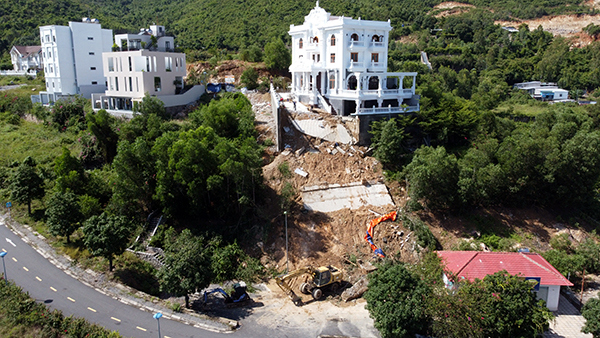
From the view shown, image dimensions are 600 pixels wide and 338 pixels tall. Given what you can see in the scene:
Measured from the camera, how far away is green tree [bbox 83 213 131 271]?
2414 centimetres

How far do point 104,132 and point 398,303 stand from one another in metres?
29.4

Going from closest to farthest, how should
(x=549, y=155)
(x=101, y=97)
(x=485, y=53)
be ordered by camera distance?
(x=549, y=155)
(x=101, y=97)
(x=485, y=53)

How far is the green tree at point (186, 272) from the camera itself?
21547mm

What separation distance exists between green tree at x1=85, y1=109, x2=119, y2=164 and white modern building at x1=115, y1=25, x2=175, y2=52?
10.9m

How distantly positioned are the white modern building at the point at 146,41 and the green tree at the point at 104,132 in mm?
10861

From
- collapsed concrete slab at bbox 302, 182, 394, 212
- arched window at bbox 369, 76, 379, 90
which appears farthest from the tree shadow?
arched window at bbox 369, 76, 379, 90

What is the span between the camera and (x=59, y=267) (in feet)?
81.8

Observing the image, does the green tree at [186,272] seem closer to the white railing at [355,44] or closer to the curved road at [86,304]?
the curved road at [86,304]

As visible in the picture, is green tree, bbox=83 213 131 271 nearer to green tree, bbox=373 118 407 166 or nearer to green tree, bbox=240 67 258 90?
green tree, bbox=373 118 407 166

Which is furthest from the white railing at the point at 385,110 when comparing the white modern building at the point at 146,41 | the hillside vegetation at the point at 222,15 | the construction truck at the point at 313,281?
the hillside vegetation at the point at 222,15

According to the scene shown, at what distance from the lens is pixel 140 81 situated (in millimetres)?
42188

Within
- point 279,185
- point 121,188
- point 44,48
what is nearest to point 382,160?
point 279,185

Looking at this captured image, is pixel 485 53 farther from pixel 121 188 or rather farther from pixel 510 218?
pixel 121 188

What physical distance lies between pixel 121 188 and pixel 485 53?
238 ft
